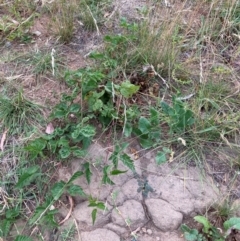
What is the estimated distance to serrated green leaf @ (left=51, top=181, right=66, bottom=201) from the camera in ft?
6.05

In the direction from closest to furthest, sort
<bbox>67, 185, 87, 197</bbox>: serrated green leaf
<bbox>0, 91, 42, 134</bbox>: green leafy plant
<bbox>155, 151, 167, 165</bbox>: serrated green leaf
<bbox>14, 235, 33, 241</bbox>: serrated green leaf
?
<bbox>14, 235, 33, 241</bbox>: serrated green leaf, <bbox>67, 185, 87, 197</bbox>: serrated green leaf, <bbox>155, 151, 167, 165</bbox>: serrated green leaf, <bbox>0, 91, 42, 134</bbox>: green leafy plant

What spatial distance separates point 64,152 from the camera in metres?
1.93

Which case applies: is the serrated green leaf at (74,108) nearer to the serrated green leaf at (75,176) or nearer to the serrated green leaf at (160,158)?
the serrated green leaf at (75,176)

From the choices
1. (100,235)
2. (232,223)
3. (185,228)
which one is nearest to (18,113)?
(100,235)

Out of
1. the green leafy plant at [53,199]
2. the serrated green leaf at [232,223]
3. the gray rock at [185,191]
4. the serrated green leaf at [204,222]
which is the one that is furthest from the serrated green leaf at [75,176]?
the serrated green leaf at [232,223]

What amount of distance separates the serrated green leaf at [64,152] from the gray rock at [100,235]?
14.2 inches

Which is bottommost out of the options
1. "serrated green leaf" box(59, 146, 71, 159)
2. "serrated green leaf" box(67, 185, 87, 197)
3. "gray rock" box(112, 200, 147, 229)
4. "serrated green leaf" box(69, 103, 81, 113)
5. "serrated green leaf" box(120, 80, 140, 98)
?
"gray rock" box(112, 200, 147, 229)

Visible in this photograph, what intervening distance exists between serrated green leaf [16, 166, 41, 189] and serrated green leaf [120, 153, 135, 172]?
1.33 ft

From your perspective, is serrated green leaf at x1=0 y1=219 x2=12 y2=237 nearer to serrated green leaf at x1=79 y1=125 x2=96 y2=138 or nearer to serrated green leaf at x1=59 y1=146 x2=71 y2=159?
serrated green leaf at x1=59 y1=146 x2=71 y2=159

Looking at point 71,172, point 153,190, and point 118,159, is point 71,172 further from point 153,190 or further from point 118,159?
point 153,190

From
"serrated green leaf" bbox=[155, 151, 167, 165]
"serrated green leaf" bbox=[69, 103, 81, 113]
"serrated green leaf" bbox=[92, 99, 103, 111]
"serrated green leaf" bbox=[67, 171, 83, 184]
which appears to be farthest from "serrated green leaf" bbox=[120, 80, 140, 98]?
"serrated green leaf" bbox=[67, 171, 83, 184]

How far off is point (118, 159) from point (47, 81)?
669 millimetres

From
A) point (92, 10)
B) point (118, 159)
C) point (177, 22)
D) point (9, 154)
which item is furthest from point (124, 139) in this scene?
point (92, 10)

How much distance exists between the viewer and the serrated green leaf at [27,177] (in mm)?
1878
